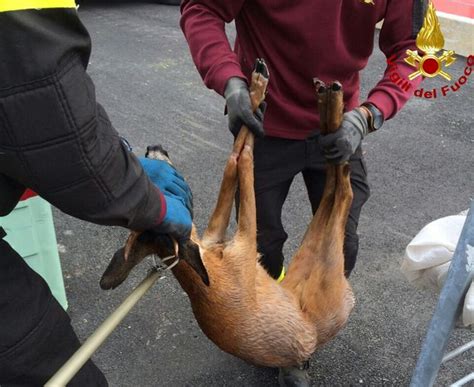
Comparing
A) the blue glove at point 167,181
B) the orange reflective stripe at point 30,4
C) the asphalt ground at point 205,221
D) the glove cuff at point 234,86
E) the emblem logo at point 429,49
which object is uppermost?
the orange reflective stripe at point 30,4

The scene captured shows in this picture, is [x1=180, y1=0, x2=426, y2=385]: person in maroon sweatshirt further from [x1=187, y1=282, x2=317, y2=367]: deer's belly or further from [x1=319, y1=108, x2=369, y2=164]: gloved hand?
[x1=187, y1=282, x2=317, y2=367]: deer's belly

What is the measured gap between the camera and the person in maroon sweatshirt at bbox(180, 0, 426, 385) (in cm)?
229

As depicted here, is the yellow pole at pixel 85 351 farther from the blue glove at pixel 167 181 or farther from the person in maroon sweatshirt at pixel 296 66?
the person in maroon sweatshirt at pixel 296 66

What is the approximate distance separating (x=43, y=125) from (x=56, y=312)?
2.53ft

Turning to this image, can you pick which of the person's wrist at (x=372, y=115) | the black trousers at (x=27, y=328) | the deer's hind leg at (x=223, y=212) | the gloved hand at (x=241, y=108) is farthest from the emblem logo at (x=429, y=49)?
the black trousers at (x=27, y=328)

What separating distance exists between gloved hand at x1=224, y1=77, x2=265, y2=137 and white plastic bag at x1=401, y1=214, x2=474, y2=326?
2.54ft

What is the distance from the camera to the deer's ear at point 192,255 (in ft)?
6.60

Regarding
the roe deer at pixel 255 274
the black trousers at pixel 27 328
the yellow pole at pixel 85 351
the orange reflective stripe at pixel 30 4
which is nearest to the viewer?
the orange reflective stripe at pixel 30 4

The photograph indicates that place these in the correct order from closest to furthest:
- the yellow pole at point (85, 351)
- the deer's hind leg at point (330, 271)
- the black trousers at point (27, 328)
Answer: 1. the yellow pole at point (85, 351)
2. the black trousers at point (27, 328)
3. the deer's hind leg at point (330, 271)

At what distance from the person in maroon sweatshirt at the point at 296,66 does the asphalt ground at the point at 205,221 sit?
885 mm

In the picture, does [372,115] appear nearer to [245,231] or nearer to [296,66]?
[296,66]

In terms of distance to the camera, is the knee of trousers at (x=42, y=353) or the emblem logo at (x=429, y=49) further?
the emblem logo at (x=429, y=49)

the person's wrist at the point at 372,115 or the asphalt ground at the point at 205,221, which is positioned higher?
the person's wrist at the point at 372,115

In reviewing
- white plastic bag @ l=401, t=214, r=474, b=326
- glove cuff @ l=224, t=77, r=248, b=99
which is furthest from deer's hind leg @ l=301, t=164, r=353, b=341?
glove cuff @ l=224, t=77, r=248, b=99
